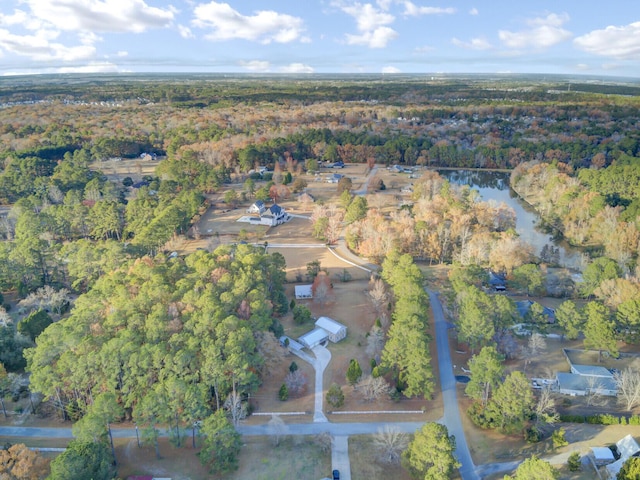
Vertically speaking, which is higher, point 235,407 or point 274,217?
point 274,217

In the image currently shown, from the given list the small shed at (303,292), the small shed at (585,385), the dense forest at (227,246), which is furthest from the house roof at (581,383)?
the small shed at (303,292)

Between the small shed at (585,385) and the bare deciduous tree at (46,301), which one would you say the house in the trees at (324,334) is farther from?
the bare deciduous tree at (46,301)

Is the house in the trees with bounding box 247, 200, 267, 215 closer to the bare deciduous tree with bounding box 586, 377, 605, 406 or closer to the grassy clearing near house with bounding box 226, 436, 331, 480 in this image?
the grassy clearing near house with bounding box 226, 436, 331, 480

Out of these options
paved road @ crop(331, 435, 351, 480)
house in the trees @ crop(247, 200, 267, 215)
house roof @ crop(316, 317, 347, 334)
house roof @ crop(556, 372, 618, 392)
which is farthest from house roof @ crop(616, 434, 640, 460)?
house in the trees @ crop(247, 200, 267, 215)

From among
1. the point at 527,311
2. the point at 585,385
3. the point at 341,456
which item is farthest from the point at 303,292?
the point at 585,385

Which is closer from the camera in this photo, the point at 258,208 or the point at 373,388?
the point at 373,388

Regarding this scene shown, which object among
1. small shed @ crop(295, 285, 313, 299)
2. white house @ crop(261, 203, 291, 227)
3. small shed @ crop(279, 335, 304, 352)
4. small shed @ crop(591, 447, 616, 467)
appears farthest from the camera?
white house @ crop(261, 203, 291, 227)

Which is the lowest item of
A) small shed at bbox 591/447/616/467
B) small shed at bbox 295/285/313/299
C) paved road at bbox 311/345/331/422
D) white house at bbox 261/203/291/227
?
paved road at bbox 311/345/331/422

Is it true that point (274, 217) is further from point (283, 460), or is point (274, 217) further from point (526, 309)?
point (283, 460)
